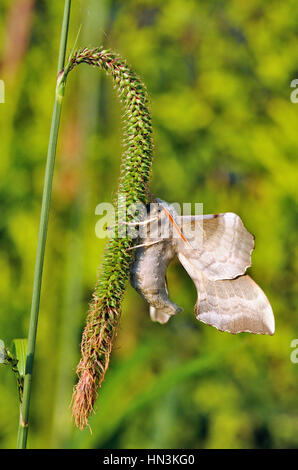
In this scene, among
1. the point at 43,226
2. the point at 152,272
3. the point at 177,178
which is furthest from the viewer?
the point at 177,178

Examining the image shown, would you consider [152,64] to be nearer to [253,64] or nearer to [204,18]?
[204,18]

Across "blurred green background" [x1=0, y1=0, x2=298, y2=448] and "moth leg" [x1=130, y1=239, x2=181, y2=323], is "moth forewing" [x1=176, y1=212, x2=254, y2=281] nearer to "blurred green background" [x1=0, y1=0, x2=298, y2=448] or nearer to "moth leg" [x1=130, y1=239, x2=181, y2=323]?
"moth leg" [x1=130, y1=239, x2=181, y2=323]

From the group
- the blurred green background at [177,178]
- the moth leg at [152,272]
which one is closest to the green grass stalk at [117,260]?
the moth leg at [152,272]

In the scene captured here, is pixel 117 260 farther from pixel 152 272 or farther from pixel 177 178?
pixel 177 178

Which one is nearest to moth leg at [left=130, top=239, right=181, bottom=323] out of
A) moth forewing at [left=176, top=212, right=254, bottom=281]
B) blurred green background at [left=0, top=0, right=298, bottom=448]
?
moth forewing at [left=176, top=212, right=254, bottom=281]

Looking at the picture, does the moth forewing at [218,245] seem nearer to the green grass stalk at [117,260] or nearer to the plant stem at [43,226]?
the green grass stalk at [117,260]

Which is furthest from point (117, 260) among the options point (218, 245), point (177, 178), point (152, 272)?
point (177, 178)

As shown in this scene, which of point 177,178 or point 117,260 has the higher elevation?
point 177,178

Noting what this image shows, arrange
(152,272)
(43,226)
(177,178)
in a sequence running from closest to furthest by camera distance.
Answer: (43,226)
(152,272)
(177,178)

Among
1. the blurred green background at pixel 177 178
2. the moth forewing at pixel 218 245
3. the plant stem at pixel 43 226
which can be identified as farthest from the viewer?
the blurred green background at pixel 177 178
